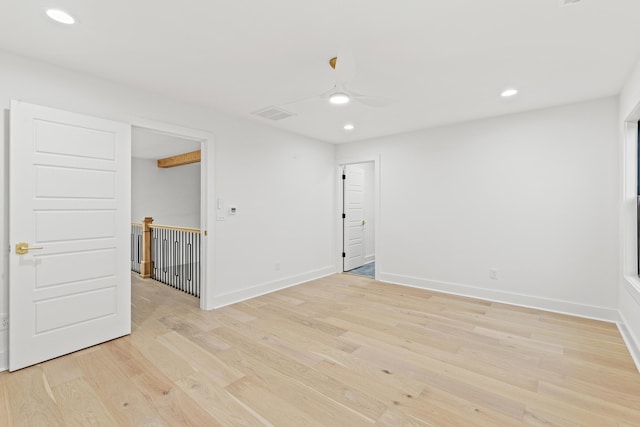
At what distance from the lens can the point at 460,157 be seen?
171 inches

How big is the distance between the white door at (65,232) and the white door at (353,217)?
12.7 ft

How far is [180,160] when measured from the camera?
253 inches

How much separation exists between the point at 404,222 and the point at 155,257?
15.0 feet

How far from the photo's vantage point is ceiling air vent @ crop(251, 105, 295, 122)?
12.0 feet

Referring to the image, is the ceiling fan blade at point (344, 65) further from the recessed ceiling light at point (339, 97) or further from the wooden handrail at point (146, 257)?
the wooden handrail at point (146, 257)

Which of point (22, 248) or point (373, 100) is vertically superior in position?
point (373, 100)

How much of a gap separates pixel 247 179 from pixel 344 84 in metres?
2.26

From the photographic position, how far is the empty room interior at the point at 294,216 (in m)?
Result: 1.94

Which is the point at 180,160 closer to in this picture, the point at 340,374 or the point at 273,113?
the point at 273,113

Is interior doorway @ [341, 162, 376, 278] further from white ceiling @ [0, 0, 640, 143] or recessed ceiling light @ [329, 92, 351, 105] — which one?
recessed ceiling light @ [329, 92, 351, 105]

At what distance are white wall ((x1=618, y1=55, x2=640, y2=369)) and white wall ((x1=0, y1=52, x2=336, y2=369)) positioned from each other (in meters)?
3.90

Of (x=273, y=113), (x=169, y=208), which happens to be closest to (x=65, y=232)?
(x=273, y=113)

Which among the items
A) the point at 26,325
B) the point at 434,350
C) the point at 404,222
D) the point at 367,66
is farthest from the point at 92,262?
the point at 404,222

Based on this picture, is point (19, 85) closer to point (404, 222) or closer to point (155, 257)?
point (155, 257)
